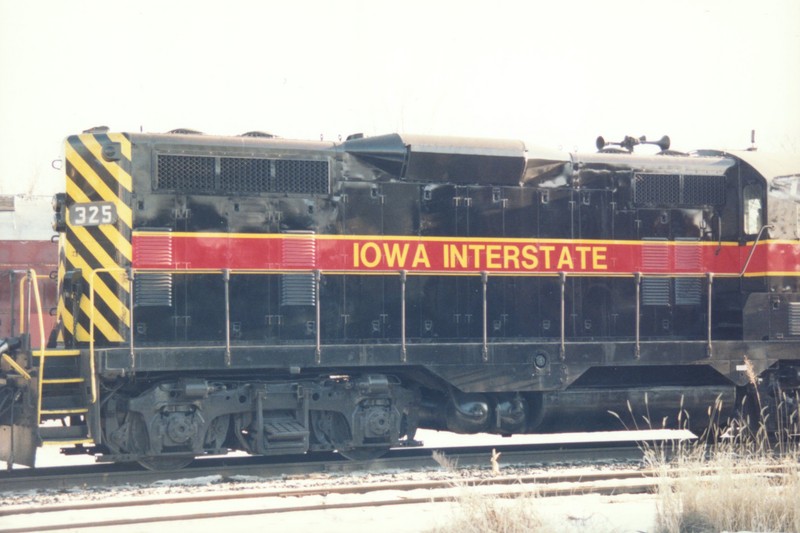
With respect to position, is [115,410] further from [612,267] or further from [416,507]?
[612,267]

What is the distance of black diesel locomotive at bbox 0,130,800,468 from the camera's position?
1058 centimetres

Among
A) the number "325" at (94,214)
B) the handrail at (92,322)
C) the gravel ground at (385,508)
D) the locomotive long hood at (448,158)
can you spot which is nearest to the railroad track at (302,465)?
the gravel ground at (385,508)

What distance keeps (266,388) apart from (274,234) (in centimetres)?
177

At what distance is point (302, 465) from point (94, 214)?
3.65 m

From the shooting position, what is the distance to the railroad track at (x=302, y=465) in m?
10.2

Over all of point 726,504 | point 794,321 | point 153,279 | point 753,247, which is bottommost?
point 726,504

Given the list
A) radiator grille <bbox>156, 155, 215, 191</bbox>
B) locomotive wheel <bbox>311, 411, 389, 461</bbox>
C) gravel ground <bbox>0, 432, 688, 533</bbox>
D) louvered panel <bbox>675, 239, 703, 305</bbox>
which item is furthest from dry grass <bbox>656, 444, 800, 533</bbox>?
radiator grille <bbox>156, 155, 215, 191</bbox>

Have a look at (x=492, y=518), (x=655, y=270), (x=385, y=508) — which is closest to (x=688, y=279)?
(x=655, y=270)

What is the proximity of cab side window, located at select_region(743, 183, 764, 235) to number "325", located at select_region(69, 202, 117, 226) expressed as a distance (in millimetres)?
8000

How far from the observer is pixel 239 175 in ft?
36.3

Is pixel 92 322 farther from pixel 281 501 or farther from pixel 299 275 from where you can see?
pixel 281 501

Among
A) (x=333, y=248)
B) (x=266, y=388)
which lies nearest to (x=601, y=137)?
(x=333, y=248)

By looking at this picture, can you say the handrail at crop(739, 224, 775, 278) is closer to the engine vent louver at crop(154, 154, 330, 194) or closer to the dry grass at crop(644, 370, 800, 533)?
the dry grass at crop(644, 370, 800, 533)

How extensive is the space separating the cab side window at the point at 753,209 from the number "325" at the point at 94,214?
8.00 metres
